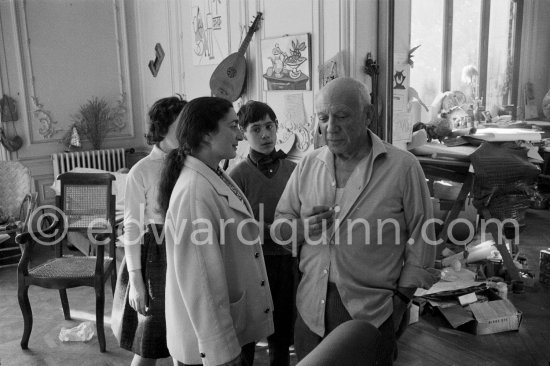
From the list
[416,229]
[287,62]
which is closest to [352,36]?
[287,62]

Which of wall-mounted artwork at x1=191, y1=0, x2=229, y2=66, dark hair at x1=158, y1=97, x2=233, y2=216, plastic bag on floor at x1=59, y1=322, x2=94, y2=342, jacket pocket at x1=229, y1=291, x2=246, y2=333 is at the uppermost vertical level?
wall-mounted artwork at x1=191, y1=0, x2=229, y2=66

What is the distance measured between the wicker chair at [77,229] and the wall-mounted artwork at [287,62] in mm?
1443

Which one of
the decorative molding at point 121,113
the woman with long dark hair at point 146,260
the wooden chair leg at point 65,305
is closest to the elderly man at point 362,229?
the woman with long dark hair at point 146,260

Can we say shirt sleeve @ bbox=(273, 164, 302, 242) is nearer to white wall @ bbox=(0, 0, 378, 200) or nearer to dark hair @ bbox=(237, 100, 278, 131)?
dark hair @ bbox=(237, 100, 278, 131)

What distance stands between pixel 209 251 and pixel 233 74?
2855 mm

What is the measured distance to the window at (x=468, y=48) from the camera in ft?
9.61

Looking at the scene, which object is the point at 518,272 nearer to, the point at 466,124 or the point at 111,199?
the point at 466,124

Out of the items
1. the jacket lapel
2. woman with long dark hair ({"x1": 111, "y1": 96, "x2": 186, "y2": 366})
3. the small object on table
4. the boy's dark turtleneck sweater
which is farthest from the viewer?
the small object on table

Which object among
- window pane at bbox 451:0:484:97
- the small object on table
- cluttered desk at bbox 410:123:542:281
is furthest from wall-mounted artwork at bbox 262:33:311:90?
the small object on table

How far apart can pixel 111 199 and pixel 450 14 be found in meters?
2.90

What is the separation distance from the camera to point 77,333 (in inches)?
127

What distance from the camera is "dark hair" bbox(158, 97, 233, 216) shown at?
5.29ft

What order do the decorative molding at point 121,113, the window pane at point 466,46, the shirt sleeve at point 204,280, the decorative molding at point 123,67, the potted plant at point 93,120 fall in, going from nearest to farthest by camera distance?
the shirt sleeve at point 204,280 < the window pane at point 466,46 < the potted plant at point 93,120 < the decorative molding at point 123,67 < the decorative molding at point 121,113
